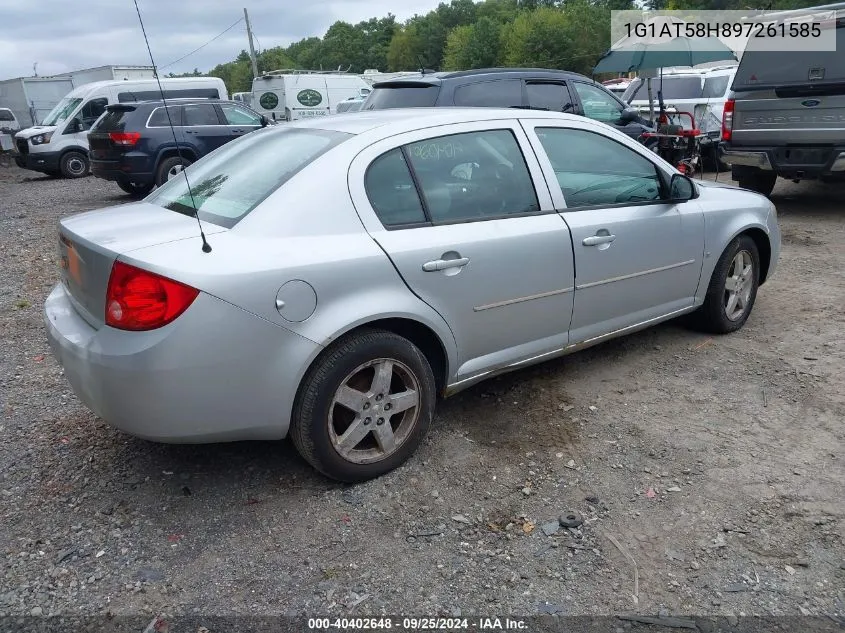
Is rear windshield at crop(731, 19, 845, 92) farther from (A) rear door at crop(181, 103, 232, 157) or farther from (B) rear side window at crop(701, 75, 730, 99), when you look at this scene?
(A) rear door at crop(181, 103, 232, 157)

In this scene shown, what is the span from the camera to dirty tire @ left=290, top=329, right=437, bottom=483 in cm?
292

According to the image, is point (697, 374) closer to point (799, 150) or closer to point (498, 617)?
point (498, 617)

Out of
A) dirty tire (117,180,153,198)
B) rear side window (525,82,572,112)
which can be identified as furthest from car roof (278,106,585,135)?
dirty tire (117,180,153,198)

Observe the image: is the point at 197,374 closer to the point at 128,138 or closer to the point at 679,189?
the point at 679,189

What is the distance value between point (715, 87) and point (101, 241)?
1303 cm

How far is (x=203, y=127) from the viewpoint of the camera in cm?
1225

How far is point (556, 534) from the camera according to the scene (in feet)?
9.36

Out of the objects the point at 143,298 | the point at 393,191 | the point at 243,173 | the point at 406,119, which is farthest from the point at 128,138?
the point at 143,298

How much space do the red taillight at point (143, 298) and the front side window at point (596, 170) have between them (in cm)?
208

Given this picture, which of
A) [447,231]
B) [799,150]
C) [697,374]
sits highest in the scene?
[447,231]

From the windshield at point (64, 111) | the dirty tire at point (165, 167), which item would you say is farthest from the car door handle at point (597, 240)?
the windshield at point (64, 111)

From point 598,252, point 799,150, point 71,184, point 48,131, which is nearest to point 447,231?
point 598,252

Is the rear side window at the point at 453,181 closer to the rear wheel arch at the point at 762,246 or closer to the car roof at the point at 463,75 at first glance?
the rear wheel arch at the point at 762,246

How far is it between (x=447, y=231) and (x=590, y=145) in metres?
1.24
